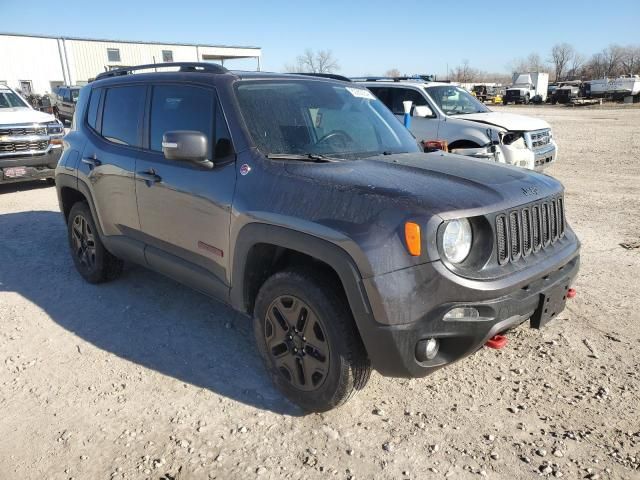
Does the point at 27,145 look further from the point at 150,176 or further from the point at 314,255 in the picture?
the point at 314,255

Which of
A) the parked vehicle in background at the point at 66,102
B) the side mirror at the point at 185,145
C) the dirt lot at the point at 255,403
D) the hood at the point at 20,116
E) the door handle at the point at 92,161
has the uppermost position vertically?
the parked vehicle in background at the point at 66,102

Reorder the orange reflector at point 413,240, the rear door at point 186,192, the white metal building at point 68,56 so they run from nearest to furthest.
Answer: the orange reflector at point 413,240 < the rear door at point 186,192 < the white metal building at point 68,56

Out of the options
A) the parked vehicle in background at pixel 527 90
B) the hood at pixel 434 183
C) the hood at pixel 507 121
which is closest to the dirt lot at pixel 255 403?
the hood at pixel 434 183

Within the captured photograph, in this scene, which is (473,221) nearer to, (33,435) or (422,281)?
(422,281)

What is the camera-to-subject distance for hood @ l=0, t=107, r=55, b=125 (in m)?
9.67

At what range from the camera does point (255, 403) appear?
3.09 m

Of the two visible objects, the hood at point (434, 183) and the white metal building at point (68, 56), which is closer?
the hood at point (434, 183)

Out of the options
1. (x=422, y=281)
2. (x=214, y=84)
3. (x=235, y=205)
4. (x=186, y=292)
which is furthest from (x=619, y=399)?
(x=186, y=292)

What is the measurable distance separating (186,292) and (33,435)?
79.9 inches

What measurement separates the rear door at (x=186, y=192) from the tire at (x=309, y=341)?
1.56ft

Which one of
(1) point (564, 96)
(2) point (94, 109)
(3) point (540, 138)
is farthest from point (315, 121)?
(1) point (564, 96)

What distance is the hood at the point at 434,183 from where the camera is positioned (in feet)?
8.07

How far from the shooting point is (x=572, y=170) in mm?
11258

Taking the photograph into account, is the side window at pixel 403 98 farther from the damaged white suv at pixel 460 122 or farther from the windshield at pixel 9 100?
the windshield at pixel 9 100
